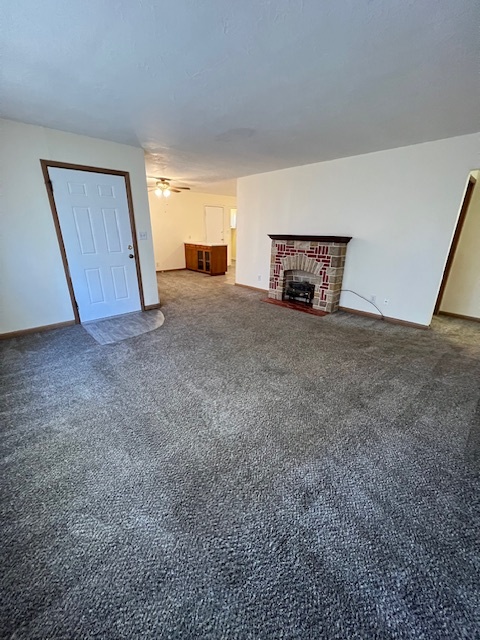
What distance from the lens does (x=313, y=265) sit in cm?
459

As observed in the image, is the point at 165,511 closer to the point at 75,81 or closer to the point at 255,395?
the point at 255,395

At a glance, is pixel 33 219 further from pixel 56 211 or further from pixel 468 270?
pixel 468 270

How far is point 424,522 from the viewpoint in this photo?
1291 mm

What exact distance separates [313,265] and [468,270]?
2.42 m

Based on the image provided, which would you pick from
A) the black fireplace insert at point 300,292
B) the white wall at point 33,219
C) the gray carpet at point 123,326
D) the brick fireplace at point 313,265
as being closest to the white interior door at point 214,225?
the brick fireplace at point 313,265

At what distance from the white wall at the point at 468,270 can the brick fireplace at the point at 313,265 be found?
182 centimetres

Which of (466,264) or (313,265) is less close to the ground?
(466,264)

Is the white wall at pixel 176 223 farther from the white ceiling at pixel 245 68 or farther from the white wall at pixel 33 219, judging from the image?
the white ceiling at pixel 245 68

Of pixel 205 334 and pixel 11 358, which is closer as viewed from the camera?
pixel 11 358

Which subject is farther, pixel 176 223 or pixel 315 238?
pixel 176 223

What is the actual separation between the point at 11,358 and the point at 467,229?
6.51 metres

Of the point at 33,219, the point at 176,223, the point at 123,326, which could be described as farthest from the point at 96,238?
the point at 176,223

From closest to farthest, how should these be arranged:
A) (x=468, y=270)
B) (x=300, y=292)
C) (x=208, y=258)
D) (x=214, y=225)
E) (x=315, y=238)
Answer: (x=468, y=270) < (x=315, y=238) < (x=300, y=292) < (x=208, y=258) < (x=214, y=225)

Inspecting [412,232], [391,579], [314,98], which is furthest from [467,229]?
[391,579]
